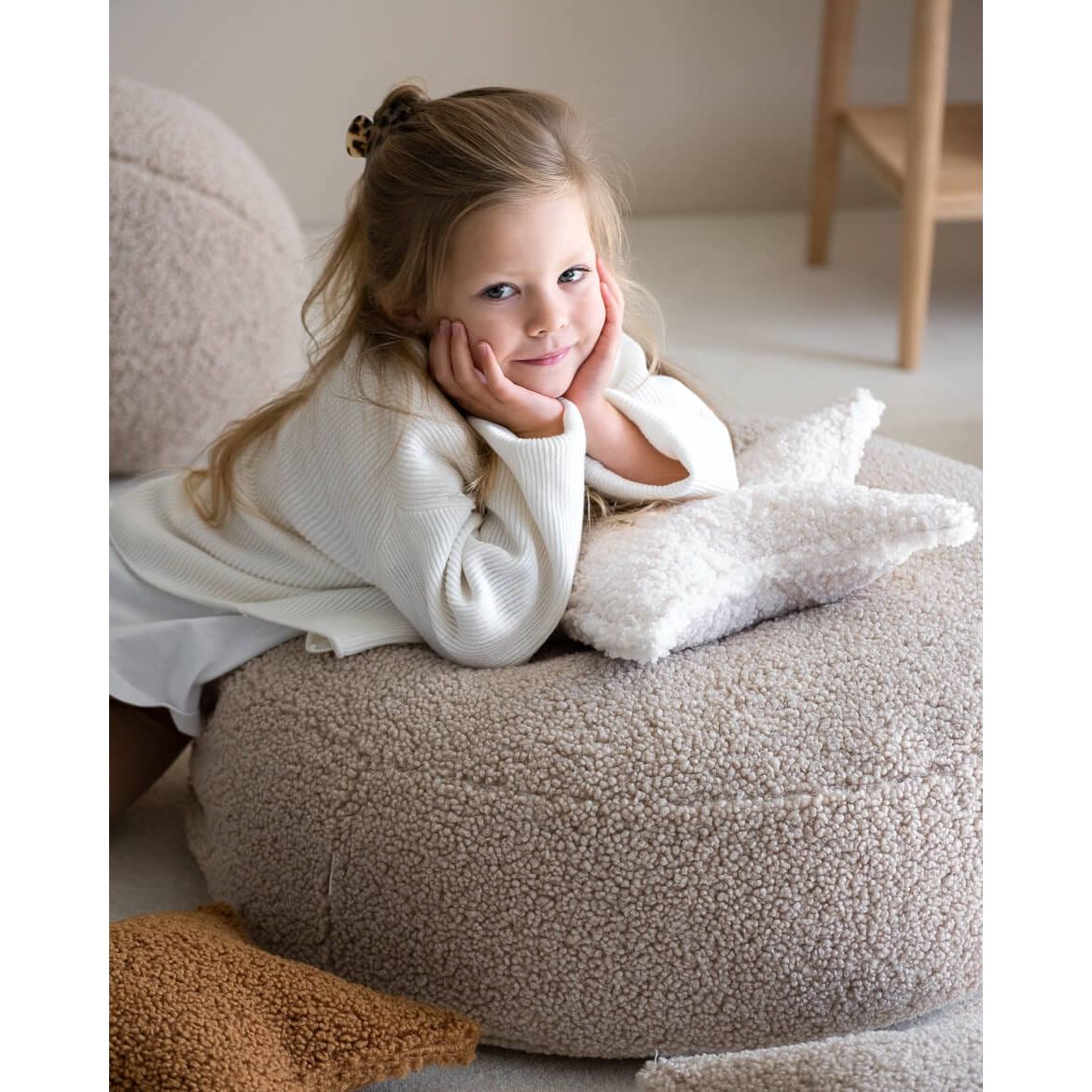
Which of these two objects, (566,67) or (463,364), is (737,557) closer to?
(463,364)

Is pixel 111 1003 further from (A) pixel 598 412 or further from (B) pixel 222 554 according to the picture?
(A) pixel 598 412

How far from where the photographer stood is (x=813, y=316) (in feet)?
7.64

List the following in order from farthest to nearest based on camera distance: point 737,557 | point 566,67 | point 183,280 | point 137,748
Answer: point 566,67 < point 183,280 < point 137,748 < point 737,557

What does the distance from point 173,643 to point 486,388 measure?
0.31 m

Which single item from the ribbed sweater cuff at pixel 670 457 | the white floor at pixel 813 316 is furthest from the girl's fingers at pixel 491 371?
the white floor at pixel 813 316

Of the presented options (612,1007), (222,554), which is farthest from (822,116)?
(612,1007)

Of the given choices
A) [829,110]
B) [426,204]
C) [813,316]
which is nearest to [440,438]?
[426,204]

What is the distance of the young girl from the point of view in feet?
3.12

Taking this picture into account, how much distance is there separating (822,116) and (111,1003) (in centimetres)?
202

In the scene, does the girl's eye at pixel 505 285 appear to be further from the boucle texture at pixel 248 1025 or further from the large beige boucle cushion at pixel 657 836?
the boucle texture at pixel 248 1025

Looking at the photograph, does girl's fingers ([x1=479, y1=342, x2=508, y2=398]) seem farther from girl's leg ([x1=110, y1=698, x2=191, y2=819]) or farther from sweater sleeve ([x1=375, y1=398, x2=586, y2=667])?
girl's leg ([x1=110, y1=698, x2=191, y2=819])

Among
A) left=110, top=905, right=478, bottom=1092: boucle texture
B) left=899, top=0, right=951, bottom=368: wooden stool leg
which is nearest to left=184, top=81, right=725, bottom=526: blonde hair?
left=110, top=905, right=478, bottom=1092: boucle texture

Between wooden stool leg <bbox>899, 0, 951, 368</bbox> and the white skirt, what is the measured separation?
1329mm

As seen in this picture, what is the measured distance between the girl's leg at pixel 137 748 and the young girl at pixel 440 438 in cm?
6
